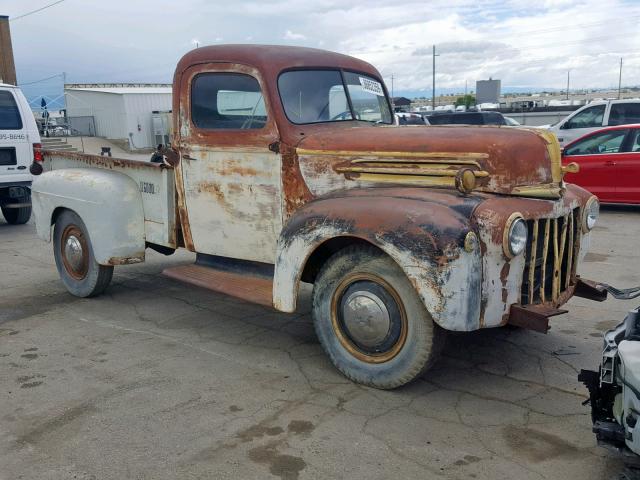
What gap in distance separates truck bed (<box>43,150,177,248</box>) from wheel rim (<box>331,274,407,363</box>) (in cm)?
187

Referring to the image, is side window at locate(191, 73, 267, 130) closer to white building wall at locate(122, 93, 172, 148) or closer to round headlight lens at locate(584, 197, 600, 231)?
round headlight lens at locate(584, 197, 600, 231)

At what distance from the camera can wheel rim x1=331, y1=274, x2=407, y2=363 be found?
144 inches

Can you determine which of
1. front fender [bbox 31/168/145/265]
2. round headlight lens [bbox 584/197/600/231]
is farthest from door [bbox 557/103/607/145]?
front fender [bbox 31/168/145/265]

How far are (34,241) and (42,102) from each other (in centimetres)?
2890

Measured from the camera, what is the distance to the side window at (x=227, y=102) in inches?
178

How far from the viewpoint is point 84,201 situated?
5.46 meters

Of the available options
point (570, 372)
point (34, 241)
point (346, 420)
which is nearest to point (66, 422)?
point (346, 420)

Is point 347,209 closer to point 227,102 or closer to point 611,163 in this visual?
point 227,102

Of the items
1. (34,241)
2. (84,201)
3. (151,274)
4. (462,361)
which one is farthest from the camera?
(34,241)

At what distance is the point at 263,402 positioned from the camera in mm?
3725

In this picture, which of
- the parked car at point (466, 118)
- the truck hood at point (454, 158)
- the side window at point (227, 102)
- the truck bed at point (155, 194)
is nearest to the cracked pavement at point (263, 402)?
the truck bed at point (155, 194)

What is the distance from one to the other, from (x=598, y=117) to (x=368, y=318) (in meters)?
12.4

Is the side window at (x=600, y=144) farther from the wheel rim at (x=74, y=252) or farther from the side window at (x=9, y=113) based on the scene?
the side window at (x=9, y=113)

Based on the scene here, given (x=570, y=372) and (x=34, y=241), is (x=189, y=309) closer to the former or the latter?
(x=570, y=372)
